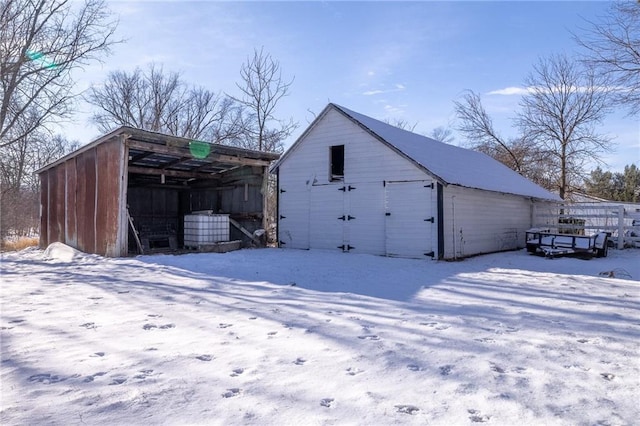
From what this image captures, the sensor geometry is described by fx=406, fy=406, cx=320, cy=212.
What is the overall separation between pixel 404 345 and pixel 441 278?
184 inches

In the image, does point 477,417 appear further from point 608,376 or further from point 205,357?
point 205,357

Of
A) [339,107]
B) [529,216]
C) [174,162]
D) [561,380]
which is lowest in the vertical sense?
[561,380]

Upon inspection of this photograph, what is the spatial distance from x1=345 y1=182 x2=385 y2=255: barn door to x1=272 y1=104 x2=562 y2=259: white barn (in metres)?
0.03

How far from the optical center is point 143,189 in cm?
1655

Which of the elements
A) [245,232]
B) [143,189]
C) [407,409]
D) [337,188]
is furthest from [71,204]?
[407,409]

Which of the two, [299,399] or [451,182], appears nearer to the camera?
[299,399]

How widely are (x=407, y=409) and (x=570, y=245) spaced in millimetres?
12226

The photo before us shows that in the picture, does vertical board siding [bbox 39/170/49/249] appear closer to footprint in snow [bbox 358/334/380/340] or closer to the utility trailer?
footprint in snow [bbox 358/334/380/340]

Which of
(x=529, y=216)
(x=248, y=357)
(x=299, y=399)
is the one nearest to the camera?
(x=299, y=399)

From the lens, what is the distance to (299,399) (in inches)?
106

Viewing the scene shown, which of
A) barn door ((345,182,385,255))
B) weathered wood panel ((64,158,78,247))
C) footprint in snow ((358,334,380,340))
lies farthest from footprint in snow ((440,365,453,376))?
weathered wood panel ((64,158,78,247))

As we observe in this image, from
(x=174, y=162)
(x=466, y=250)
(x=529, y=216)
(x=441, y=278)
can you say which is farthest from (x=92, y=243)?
(x=529, y=216)

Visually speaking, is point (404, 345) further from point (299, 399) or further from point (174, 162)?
point (174, 162)

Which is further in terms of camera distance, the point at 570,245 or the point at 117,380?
the point at 570,245
